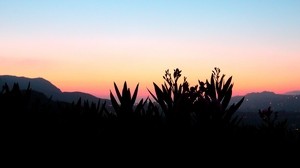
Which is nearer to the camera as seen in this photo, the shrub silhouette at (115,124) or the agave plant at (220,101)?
the shrub silhouette at (115,124)

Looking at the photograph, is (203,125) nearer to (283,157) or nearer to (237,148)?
(237,148)

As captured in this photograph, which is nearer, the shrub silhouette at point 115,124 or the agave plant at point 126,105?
the shrub silhouette at point 115,124

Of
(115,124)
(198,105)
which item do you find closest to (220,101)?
(198,105)

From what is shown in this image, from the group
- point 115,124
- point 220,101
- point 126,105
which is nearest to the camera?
point 115,124

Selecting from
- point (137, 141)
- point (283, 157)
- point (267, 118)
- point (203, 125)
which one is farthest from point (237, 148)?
point (267, 118)

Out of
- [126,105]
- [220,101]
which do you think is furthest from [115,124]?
[220,101]

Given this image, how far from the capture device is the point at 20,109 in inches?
142

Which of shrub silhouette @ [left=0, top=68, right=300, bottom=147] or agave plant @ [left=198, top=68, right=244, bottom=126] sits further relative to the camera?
agave plant @ [left=198, top=68, right=244, bottom=126]

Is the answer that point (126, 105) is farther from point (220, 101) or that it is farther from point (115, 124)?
point (220, 101)

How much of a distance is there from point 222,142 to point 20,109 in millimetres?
2293

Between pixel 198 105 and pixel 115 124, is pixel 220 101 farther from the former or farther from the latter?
pixel 115 124

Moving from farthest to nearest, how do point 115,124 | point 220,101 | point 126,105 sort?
point 220,101, point 126,105, point 115,124

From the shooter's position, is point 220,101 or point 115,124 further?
point 220,101

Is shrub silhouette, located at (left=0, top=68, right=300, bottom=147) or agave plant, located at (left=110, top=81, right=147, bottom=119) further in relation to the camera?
agave plant, located at (left=110, top=81, right=147, bottom=119)
